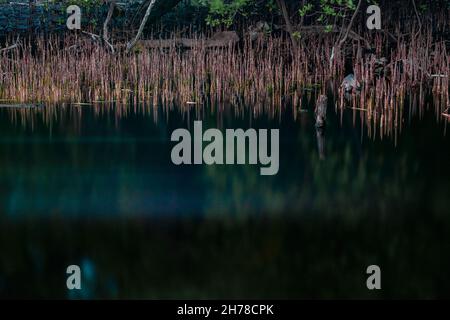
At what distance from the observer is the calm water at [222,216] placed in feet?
22.3

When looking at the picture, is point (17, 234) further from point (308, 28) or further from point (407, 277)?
point (308, 28)

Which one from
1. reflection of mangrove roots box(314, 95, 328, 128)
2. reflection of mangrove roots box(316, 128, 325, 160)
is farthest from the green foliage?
reflection of mangrove roots box(316, 128, 325, 160)

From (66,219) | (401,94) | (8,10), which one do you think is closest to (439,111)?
(401,94)

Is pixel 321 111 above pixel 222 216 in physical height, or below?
above

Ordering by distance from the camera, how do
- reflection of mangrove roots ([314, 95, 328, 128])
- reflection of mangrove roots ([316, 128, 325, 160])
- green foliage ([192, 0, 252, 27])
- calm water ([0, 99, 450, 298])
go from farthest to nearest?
green foliage ([192, 0, 252, 27])
reflection of mangrove roots ([314, 95, 328, 128])
reflection of mangrove roots ([316, 128, 325, 160])
calm water ([0, 99, 450, 298])

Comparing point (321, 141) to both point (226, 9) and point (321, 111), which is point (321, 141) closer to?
point (321, 111)

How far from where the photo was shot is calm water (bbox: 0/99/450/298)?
268 inches

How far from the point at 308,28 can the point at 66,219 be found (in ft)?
39.7

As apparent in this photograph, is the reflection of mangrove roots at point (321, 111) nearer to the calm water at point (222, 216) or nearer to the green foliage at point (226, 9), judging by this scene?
the calm water at point (222, 216)

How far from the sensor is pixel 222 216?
28.1 ft

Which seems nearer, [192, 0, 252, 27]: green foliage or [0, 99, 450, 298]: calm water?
[0, 99, 450, 298]: calm water

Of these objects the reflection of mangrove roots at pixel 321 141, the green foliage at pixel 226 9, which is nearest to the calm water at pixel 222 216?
the reflection of mangrove roots at pixel 321 141

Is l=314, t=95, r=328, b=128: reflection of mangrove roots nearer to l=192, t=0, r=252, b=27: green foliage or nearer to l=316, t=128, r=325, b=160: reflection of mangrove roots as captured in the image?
l=316, t=128, r=325, b=160: reflection of mangrove roots

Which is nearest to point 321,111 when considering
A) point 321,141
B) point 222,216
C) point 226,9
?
point 321,141
